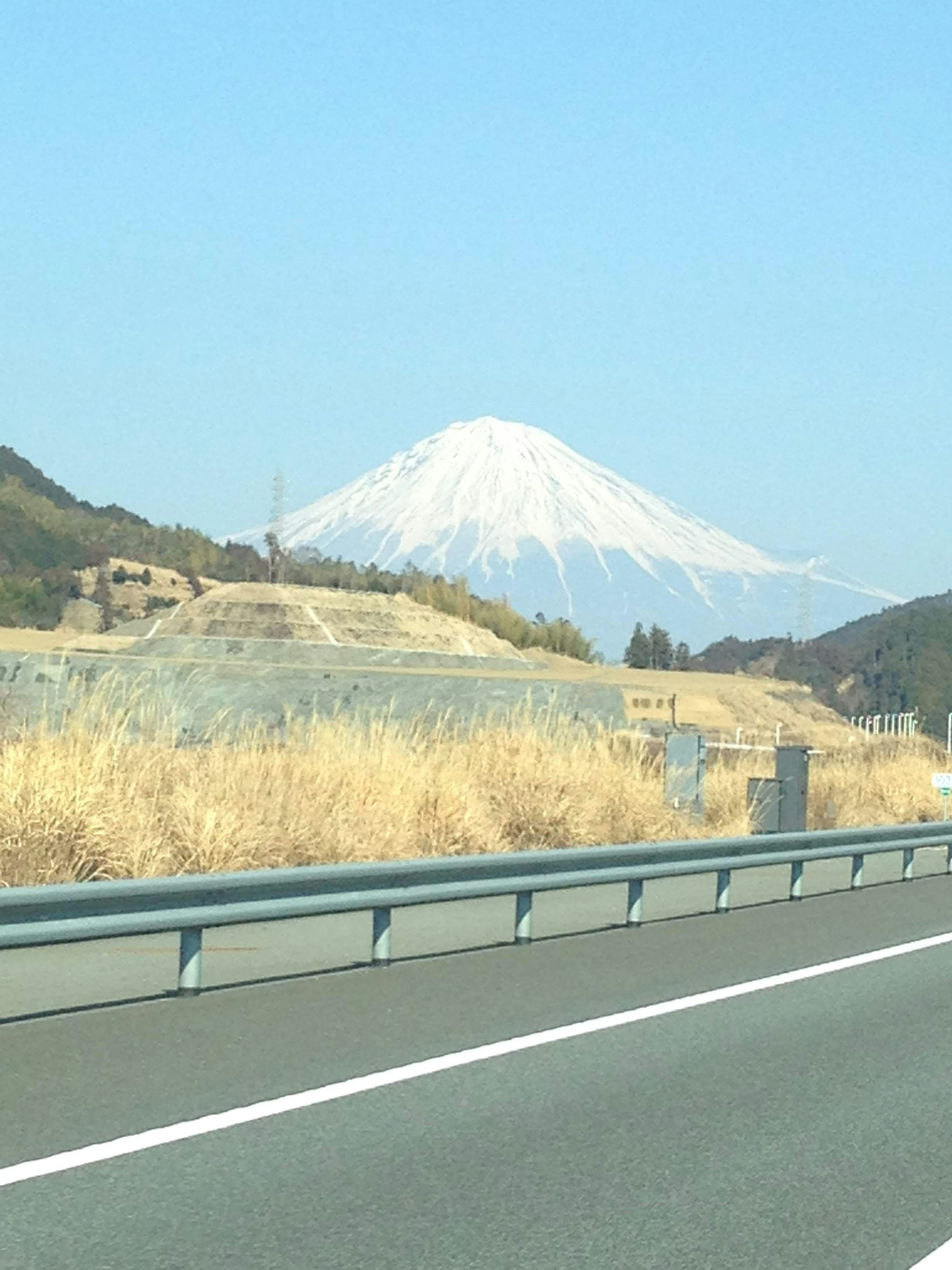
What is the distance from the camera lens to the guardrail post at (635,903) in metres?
15.3

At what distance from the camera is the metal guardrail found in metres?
10.2

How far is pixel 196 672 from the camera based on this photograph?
41219 millimetres

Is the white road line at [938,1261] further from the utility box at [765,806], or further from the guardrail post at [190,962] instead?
the utility box at [765,806]

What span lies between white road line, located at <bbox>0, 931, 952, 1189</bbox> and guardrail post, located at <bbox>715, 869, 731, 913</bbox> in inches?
136

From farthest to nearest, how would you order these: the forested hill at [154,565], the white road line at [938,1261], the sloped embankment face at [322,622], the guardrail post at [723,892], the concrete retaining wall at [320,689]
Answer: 1. the forested hill at [154,565]
2. the sloped embankment face at [322,622]
3. the concrete retaining wall at [320,689]
4. the guardrail post at [723,892]
5. the white road line at [938,1261]

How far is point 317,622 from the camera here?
7950cm

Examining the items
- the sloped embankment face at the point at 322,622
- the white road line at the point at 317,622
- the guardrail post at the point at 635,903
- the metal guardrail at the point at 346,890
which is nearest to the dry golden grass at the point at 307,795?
the metal guardrail at the point at 346,890

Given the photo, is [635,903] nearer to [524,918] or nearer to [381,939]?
[524,918]

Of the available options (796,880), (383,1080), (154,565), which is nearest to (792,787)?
(796,880)

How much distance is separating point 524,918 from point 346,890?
6.51 ft

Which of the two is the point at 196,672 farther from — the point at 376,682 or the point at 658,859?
the point at 658,859

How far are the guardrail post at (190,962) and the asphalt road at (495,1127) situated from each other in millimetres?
220

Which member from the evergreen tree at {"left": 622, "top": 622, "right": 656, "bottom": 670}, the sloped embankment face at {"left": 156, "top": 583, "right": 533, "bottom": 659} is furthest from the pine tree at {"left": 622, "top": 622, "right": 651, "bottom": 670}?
the sloped embankment face at {"left": 156, "top": 583, "right": 533, "bottom": 659}

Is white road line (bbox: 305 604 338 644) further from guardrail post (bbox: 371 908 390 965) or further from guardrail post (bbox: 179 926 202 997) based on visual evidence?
guardrail post (bbox: 179 926 202 997)
